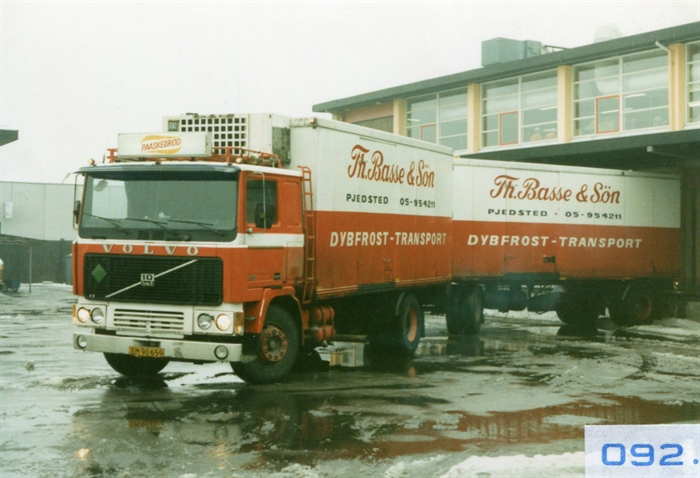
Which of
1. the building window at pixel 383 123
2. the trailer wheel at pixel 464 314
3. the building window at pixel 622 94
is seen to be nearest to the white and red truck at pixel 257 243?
the trailer wheel at pixel 464 314

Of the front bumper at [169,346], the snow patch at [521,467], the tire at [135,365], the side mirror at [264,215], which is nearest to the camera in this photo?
the snow patch at [521,467]

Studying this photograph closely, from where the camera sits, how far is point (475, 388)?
11.5m

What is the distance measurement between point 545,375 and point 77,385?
263 inches

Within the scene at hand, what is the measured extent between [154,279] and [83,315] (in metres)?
1.24

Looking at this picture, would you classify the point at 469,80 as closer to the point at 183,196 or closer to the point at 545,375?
the point at 545,375

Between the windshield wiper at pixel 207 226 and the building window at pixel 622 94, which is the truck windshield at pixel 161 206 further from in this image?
the building window at pixel 622 94

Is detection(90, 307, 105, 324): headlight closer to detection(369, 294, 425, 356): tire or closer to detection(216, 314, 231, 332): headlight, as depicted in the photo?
detection(216, 314, 231, 332): headlight

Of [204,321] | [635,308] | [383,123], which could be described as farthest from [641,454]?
[383,123]

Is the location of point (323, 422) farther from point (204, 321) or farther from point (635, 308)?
point (635, 308)

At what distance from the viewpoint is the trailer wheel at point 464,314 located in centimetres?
1881

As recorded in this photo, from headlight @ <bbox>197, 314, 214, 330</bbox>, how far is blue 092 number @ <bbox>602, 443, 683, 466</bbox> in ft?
21.5

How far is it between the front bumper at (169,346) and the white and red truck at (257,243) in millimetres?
19

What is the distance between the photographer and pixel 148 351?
35.0 ft

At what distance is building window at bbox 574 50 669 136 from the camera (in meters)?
26.3
